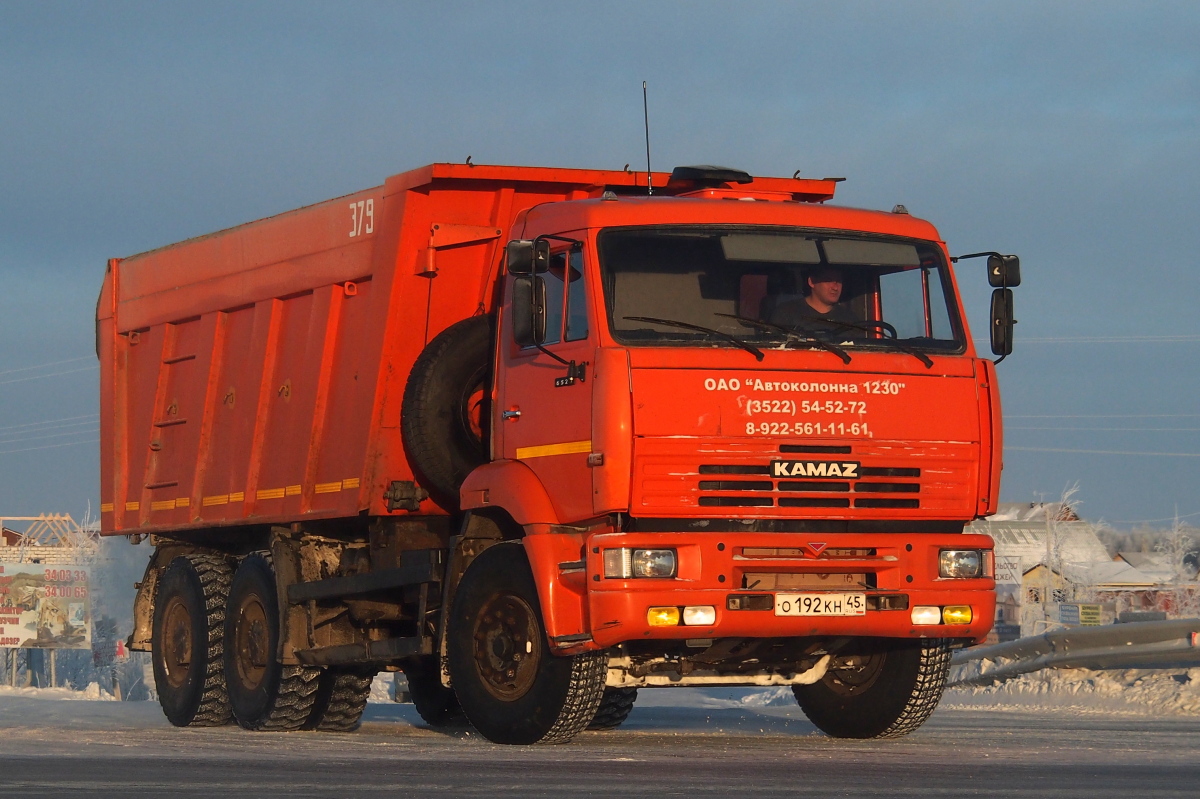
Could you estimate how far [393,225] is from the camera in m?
12.3

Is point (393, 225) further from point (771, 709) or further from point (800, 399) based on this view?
point (771, 709)

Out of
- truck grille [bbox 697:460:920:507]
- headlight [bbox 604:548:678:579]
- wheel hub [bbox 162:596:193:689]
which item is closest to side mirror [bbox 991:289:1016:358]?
truck grille [bbox 697:460:920:507]

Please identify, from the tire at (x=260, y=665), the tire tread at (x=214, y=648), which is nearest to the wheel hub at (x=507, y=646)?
the tire at (x=260, y=665)

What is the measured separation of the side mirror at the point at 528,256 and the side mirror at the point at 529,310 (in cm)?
8

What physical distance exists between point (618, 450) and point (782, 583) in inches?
50.0

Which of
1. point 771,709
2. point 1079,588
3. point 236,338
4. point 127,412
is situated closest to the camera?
point 236,338

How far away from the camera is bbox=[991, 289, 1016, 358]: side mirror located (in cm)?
1084

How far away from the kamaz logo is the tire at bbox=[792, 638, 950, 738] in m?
1.70

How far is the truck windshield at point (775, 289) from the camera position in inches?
402

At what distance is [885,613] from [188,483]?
717 centimetres

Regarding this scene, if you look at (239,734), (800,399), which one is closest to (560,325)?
(800,399)

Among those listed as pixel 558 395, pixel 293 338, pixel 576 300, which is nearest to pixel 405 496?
pixel 293 338

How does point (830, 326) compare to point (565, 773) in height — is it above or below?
above

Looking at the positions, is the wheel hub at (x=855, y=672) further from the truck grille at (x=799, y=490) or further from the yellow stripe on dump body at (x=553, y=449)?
the yellow stripe on dump body at (x=553, y=449)
